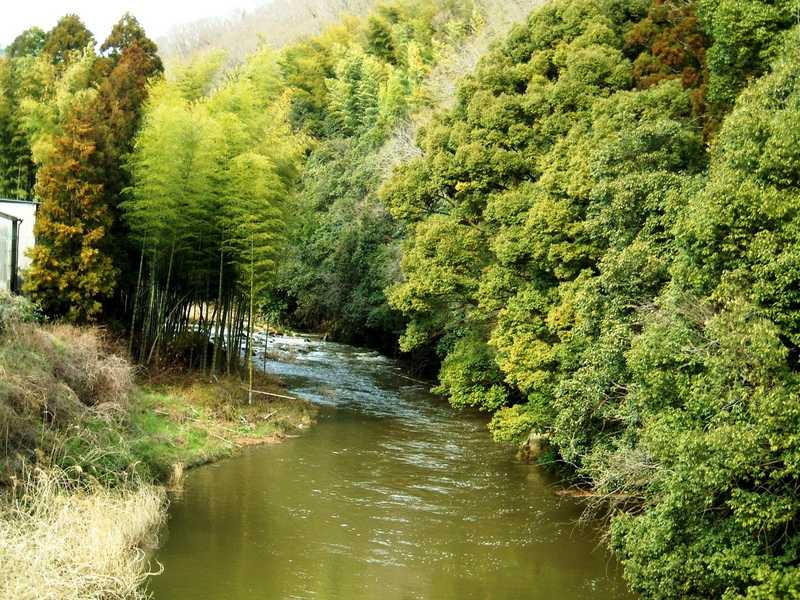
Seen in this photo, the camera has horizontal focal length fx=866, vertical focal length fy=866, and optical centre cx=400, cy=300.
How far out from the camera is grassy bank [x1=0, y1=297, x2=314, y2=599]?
10445mm

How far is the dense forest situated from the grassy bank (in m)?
3.79

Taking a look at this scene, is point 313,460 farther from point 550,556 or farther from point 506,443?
point 550,556

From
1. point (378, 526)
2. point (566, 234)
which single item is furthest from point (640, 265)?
point (378, 526)

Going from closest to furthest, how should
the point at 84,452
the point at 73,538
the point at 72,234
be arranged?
the point at 73,538 < the point at 84,452 < the point at 72,234

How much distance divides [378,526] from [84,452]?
5.20 metres

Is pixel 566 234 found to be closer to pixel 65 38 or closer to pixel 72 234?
pixel 72 234

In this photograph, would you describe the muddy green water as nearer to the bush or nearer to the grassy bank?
the grassy bank

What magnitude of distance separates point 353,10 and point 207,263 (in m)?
70.1

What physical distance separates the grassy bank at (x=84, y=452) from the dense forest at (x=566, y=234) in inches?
149

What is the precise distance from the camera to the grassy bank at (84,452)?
10445 millimetres

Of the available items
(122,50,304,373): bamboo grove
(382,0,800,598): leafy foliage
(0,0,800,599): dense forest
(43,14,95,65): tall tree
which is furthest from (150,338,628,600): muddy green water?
(43,14,95,65): tall tree

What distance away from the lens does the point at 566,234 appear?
17.5 m

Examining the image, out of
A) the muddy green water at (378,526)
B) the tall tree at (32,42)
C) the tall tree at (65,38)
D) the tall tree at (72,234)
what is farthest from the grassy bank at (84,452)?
the tall tree at (32,42)

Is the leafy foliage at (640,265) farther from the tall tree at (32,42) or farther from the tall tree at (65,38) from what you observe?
the tall tree at (32,42)
